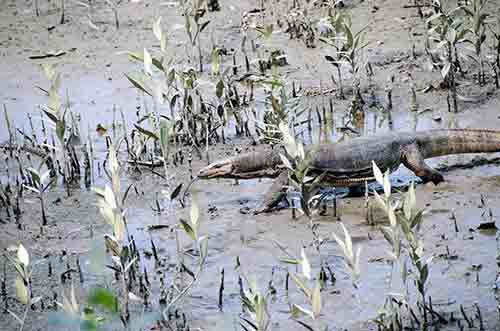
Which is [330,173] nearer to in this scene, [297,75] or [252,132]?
[252,132]

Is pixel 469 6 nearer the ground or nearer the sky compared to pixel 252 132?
nearer the sky

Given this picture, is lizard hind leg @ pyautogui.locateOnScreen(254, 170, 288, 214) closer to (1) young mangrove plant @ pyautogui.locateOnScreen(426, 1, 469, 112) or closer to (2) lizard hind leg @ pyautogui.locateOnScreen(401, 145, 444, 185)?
(2) lizard hind leg @ pyautogui.locateOnScreen(401, 145, 444, 185)

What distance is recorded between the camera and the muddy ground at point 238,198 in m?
5.98

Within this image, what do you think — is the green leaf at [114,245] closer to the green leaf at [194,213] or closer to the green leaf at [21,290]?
the green leaf at [194,213]

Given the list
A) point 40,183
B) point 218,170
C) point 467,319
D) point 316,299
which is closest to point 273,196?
point 218,170

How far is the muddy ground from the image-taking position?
5.98 m

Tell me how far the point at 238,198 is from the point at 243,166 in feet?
0.89

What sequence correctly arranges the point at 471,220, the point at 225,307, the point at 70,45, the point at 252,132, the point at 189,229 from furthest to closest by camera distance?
the point at 70,45, the point at 252,132, the point at 471,220, the point at 225,307, the point at 189,229

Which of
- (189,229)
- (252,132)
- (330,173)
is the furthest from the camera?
(252,132)

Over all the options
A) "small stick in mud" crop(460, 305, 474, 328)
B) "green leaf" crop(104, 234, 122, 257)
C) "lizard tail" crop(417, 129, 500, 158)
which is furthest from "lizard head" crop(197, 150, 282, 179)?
"small stick in mud" crop(460, 305, 474, 328)

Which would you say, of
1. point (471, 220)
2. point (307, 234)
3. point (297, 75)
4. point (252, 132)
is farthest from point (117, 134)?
point (471, 220)

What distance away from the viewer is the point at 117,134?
9.67 meters

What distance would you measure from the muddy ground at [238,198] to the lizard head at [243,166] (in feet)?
0.67

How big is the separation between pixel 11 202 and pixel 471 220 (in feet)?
12.4
